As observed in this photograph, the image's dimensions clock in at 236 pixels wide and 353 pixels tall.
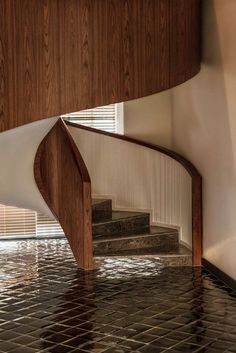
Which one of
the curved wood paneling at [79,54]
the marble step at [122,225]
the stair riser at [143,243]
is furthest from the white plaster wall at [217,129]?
the marble step at [122,225]

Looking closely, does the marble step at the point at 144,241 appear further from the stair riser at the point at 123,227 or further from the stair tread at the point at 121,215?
the stair tread at the point at 121,215

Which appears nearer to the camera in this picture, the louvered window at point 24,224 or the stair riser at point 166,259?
the stair riser at point 166,259

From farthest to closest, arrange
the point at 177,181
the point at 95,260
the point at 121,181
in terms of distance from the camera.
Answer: the point at 121,181 < the point at 177,181 < the point at 95,260

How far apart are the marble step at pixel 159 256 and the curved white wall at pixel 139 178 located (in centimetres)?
30

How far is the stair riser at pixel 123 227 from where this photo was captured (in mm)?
6464

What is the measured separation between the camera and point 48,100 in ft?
13.5

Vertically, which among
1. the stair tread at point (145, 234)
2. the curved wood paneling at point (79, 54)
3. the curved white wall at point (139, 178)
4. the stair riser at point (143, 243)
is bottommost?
the stair riser at point (143, 243)

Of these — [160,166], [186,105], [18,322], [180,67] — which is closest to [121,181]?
[160,166]

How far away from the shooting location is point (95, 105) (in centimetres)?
436

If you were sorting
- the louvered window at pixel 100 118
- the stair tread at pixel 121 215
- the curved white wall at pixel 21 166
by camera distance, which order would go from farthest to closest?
the louvered window at pixel 100 118
the stair tread at pixel 121 215
the curved white wall at pixel 21 166

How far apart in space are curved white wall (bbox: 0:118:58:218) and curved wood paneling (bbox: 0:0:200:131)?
0.58 meters

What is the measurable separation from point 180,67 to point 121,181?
7.91ft

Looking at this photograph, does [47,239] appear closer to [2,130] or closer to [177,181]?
[177,181]

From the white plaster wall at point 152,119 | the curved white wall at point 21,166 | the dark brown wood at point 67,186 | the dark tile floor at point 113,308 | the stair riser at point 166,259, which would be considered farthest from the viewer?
the white plaster wall at point 152,119
